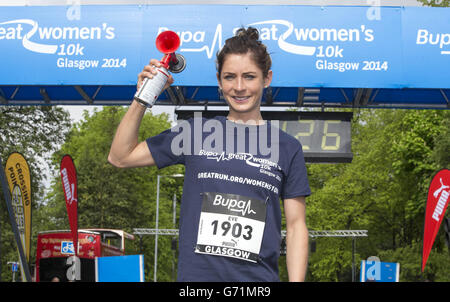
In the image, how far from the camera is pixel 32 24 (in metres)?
10.6

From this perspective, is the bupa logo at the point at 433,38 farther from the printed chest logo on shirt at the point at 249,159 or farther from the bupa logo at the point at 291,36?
the printed chest logo on shirt at the point at 249,159

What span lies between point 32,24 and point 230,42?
8.70 meters

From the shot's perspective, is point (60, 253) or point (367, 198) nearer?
point (60, 253)

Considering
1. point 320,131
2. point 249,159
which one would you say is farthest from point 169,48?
point 320,131

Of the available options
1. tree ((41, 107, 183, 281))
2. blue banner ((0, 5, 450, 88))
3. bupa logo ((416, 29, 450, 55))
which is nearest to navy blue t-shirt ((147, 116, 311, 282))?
blue banner ((0, 5, 450, 88))

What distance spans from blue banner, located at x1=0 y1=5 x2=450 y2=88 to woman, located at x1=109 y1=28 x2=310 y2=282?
7552 mm

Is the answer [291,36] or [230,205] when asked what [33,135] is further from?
[230,205]

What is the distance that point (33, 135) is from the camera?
85.0 feet

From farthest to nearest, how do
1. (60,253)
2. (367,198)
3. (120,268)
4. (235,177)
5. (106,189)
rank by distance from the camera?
(106,189) → (367,198) → (60,253) → (120,268) → (235,177)

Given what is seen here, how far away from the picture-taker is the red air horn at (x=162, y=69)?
2.60 m

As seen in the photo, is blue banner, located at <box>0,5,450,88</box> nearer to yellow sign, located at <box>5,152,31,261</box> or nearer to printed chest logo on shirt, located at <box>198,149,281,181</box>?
yellow sign, located at <box>5,152,31,261</box>

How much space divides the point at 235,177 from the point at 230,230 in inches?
9.3

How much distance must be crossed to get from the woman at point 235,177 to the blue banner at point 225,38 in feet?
24.8
